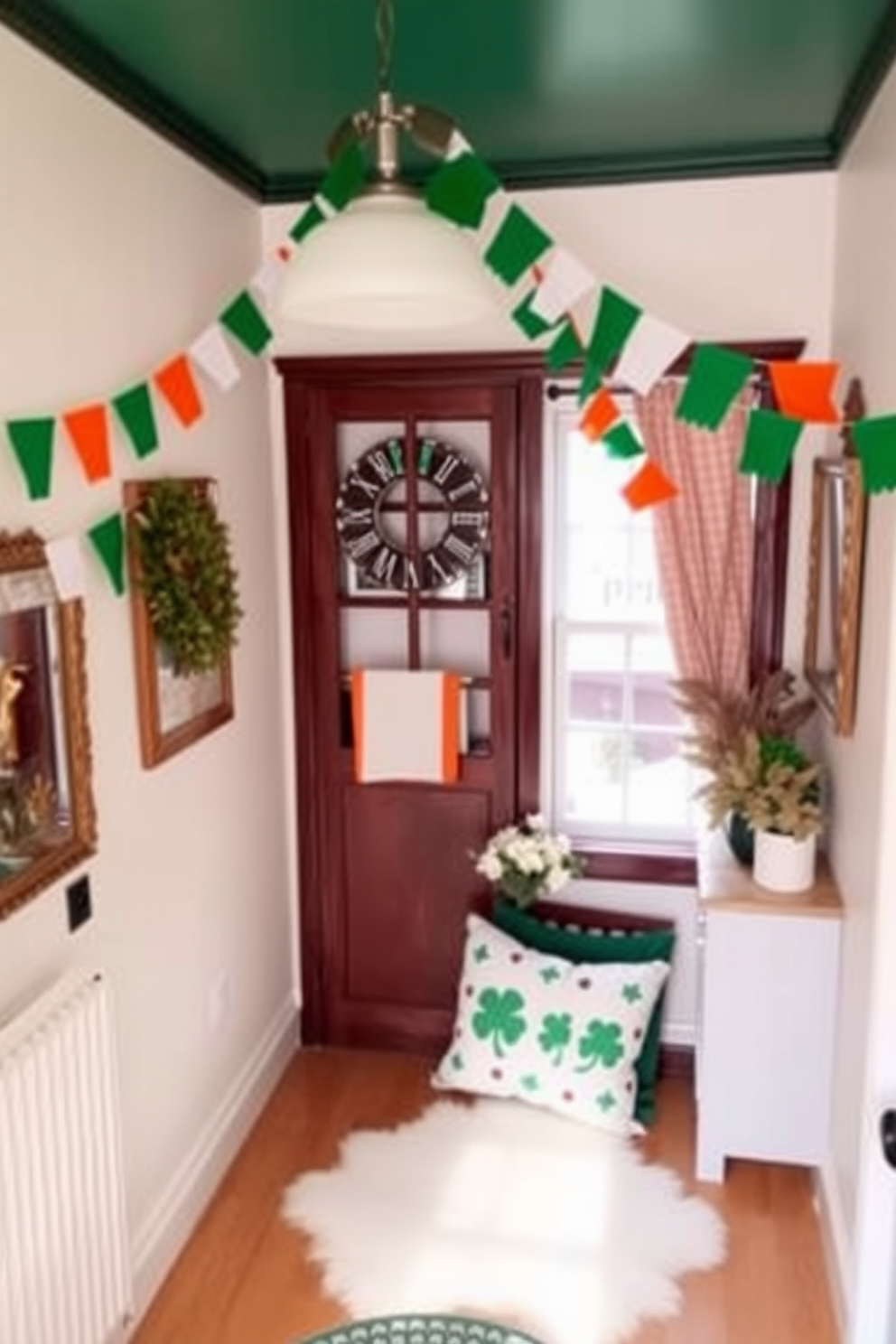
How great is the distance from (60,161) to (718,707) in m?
1.90

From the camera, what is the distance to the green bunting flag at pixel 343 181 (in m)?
1.88

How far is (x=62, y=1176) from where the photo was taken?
6.35 feet

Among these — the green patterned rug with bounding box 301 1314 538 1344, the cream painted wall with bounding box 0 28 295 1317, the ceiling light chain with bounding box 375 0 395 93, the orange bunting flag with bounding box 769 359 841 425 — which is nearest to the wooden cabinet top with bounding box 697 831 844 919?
the green patterned rug with bounding box 301 1314 538 1344

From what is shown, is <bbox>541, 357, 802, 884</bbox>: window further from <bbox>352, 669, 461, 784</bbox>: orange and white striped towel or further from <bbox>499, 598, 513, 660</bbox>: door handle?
<bbox>352, 669, 461, 784</bbox>: orange and white striped towel

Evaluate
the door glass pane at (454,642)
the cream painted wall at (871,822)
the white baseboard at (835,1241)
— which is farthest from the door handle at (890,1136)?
the door glass pane at (454,642)

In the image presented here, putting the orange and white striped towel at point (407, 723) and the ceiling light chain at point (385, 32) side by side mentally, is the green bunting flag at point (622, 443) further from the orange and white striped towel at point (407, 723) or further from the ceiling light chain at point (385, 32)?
the orange and white striped towel at point (407, 723)

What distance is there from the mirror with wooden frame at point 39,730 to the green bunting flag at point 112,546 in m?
0.14

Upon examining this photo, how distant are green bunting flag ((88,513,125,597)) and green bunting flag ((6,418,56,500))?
0.21 metres

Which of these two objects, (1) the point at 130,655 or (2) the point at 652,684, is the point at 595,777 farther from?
(1) the point at 130,655

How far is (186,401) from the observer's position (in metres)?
2.43

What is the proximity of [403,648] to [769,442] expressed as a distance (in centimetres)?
150

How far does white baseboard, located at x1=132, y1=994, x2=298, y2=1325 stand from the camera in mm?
2449

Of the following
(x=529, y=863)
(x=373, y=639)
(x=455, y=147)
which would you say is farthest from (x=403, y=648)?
(x=455, y=147)

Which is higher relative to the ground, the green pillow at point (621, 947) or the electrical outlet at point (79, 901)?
the electrical outlet at point (79, 901)
